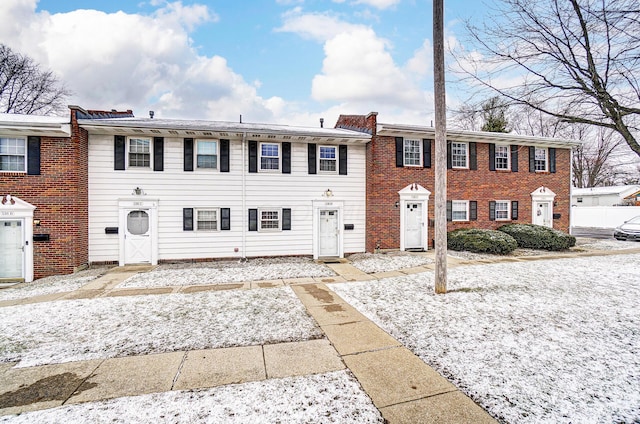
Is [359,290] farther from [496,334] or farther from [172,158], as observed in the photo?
[172,158]

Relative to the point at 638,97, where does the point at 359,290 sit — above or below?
below

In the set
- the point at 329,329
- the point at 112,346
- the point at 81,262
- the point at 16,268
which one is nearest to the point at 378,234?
the point at 329,329

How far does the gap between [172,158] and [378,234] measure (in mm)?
8624

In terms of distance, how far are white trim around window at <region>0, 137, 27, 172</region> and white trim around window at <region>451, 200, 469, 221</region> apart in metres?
16.4

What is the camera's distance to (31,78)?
2311cm

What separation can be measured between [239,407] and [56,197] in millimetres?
10729

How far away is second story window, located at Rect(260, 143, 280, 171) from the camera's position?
460 inches

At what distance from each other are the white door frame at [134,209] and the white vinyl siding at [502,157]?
15.3m

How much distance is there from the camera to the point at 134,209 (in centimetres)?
1072

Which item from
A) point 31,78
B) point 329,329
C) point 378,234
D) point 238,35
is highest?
point 31,78

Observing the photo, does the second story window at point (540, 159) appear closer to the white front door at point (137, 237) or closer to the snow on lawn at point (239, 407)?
the snow on lawn at point (239, 407)

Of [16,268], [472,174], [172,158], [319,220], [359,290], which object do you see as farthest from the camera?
[472,174]

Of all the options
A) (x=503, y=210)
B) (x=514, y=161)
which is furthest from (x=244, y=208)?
(x=514, y=161)

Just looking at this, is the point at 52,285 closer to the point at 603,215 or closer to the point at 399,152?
the point at 399,152
